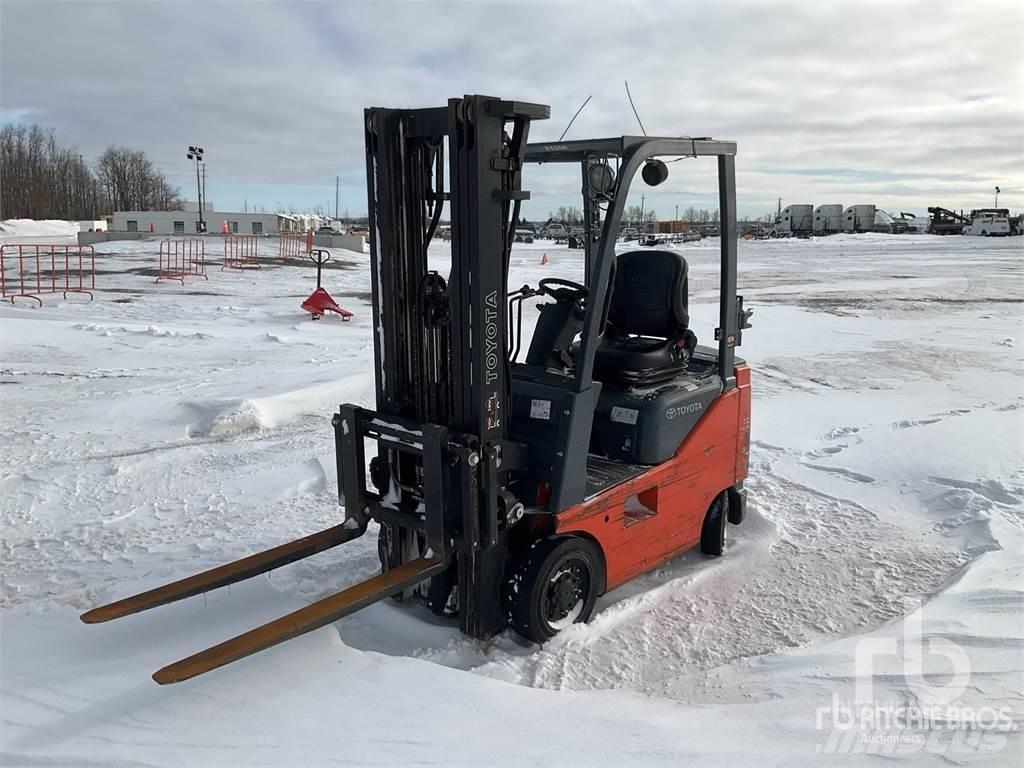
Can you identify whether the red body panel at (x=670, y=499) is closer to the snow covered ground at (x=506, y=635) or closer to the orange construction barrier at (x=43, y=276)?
the snow covered ground at (x=506, y=635)

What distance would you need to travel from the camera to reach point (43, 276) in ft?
85.5

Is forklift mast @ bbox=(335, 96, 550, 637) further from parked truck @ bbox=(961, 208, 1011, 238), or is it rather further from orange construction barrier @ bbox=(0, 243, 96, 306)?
parked truck @ bbox=(961, 208, 1011, 238)

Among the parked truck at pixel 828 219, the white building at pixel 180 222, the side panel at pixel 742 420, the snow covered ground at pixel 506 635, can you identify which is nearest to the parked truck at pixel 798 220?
the parked truck at pixel 828 219

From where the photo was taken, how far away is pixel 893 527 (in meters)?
6.09

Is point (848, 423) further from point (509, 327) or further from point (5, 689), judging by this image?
point (5, 689)

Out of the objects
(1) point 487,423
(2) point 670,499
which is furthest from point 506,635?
(2) point 670,499

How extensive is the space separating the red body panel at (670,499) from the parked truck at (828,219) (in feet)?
252

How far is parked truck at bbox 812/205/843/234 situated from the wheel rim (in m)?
78.2

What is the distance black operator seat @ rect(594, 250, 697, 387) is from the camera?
16.9 feet

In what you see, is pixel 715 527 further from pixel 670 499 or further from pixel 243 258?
pixel 243 258

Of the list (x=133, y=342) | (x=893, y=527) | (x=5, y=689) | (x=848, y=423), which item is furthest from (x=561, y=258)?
(x=5, y=689)

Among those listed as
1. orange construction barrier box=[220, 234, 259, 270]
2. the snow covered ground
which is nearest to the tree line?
orange construction barrier box=[220, 234, 259, 270]

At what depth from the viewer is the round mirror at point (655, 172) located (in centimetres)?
466

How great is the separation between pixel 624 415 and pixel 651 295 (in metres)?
0.87
